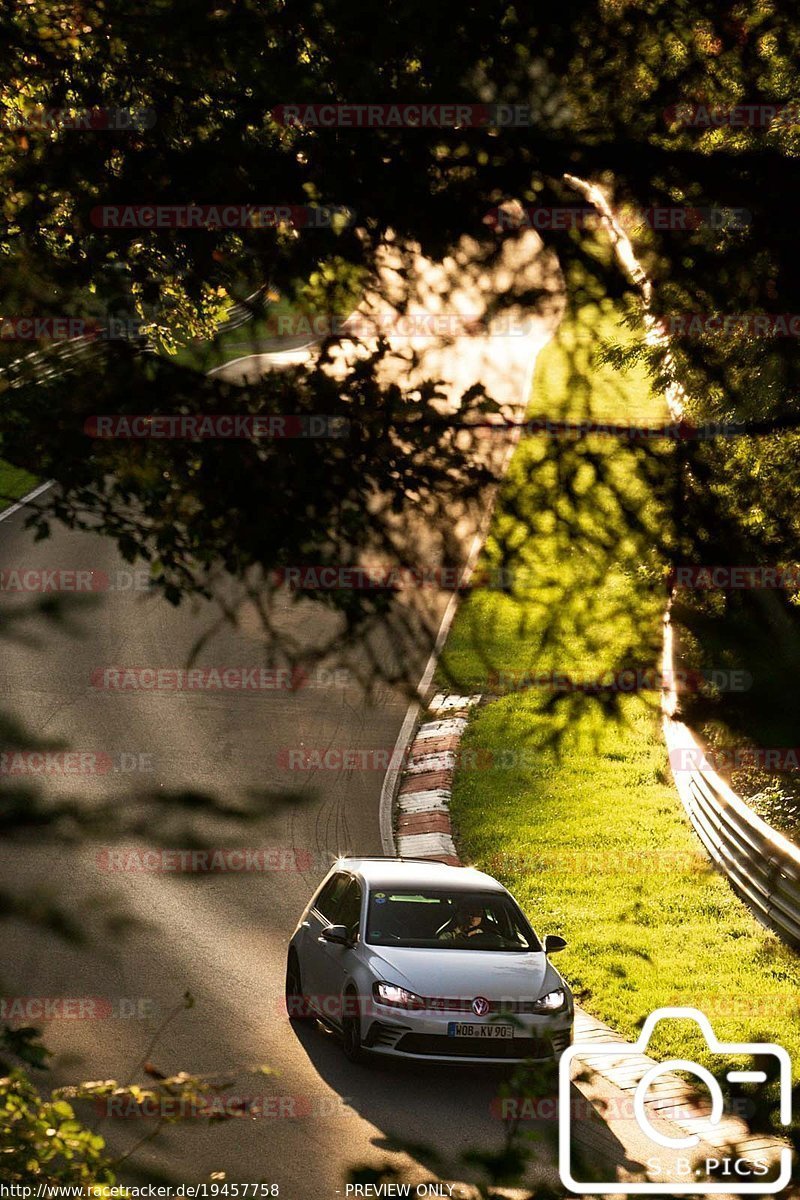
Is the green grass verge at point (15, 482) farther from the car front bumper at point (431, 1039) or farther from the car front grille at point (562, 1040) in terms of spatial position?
the car front grille at point (562, 1040)

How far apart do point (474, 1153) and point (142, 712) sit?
18321 mm

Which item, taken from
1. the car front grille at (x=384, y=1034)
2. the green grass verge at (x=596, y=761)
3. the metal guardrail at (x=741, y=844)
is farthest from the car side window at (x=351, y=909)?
the metal guardrail at (x=741, y=844)

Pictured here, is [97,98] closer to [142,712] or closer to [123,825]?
[123,825]

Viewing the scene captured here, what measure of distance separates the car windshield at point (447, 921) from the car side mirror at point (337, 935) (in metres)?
0.19

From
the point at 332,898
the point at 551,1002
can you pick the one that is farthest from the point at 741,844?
the point at 332,898

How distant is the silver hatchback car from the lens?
1016cm

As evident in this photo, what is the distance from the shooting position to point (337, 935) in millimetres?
10938

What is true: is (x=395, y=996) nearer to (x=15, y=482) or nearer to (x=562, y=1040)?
(x=562, y=1040)

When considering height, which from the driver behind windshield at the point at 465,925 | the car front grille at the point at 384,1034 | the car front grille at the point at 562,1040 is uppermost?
the driver behind windshield at the point at 465,925

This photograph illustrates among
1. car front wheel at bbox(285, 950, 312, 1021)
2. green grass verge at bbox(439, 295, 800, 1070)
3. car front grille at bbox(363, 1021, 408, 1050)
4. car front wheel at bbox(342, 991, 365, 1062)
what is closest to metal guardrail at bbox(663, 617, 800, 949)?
green grass verge at bbox(439, 295, 800, 1070)

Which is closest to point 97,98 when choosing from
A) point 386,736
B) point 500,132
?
point 500,132

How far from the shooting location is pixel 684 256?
5582 millimetres

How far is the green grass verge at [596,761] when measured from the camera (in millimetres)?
5672

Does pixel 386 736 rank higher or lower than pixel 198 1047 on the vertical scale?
higher
